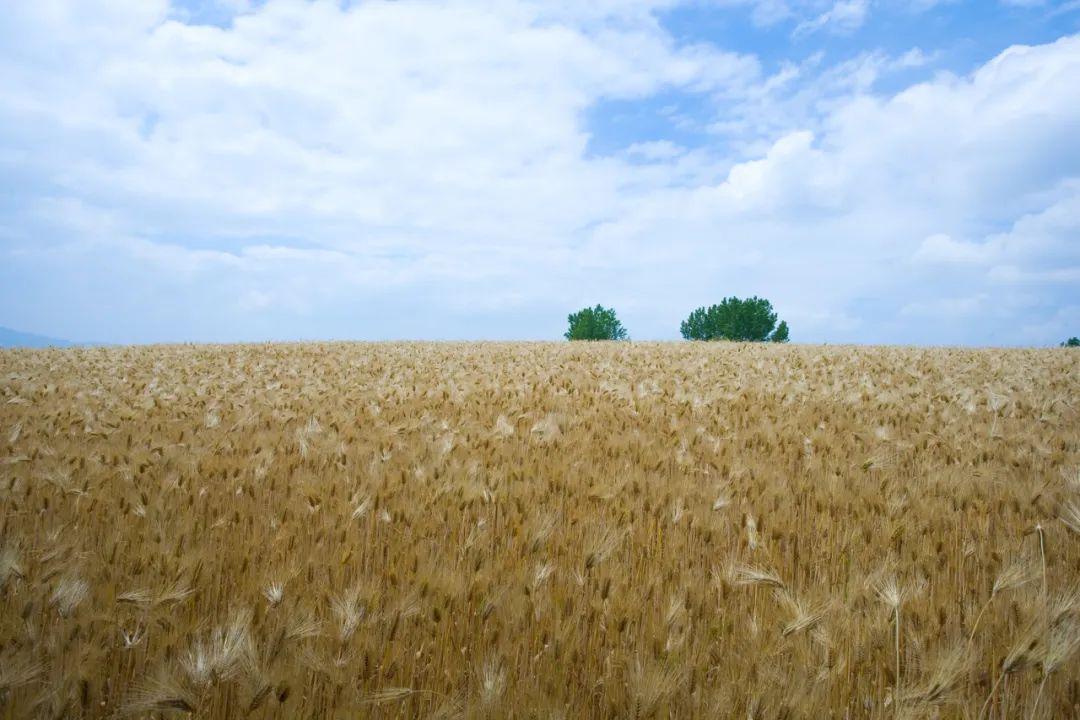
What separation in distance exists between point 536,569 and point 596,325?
75048 millimetres

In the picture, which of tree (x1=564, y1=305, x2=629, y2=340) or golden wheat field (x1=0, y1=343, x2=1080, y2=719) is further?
tree (x1=564, y1=305, x2=629, y2=340)

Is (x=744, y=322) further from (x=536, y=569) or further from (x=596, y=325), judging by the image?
(x=536, y=569)

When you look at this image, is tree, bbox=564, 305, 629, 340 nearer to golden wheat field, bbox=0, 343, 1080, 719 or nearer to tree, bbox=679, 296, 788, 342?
tree, bbox=679, 296, 788, 342

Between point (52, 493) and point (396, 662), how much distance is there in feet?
9.97

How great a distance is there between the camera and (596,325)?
77.1m

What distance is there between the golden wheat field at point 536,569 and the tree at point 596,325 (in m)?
70.5

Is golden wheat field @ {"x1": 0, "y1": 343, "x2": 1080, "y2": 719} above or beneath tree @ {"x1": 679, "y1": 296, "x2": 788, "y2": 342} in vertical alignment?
beneath

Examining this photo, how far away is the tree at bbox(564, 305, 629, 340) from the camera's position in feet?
251

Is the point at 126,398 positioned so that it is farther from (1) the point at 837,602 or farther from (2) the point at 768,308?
(2) the point at 768,308

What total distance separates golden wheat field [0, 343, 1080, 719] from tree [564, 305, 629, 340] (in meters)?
70.5

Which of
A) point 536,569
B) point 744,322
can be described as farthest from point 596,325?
point 536,569

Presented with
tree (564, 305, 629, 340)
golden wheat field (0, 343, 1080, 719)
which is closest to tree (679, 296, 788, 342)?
tree (564, 305, 629, 340)

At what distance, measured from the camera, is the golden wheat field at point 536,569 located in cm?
179

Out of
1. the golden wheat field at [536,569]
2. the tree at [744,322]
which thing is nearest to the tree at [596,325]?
the tree at [744,322]
